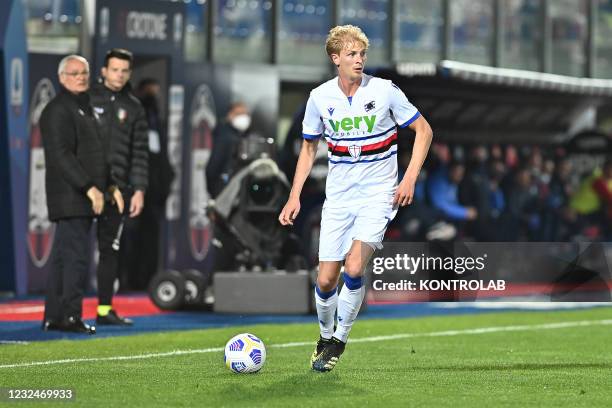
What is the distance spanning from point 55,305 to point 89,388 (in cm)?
413

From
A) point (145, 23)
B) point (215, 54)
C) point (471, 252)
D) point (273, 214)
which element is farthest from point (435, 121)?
point (471, 252)

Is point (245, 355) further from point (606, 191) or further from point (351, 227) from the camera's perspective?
point (606, 191)

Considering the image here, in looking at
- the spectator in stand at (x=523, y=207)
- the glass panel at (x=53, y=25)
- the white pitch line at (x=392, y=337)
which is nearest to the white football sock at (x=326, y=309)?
the white pitch line at (x=392, y=337)

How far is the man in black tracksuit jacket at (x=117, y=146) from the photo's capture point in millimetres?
13219

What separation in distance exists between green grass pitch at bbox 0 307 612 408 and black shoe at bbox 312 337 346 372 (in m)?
0.07

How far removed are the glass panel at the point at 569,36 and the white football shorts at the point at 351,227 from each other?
18530 mm

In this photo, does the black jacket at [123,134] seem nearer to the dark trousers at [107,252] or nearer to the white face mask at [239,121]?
the dark trousers at [107,252]

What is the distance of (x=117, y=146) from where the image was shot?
13.2 meters

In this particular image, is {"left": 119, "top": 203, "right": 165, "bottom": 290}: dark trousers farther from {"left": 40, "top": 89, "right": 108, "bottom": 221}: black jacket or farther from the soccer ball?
the soccer ball

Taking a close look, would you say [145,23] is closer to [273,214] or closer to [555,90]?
[273,214]

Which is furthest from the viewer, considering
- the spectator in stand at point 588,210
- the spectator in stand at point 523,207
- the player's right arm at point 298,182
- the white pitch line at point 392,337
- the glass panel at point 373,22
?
the spectator in stand at point 588,210

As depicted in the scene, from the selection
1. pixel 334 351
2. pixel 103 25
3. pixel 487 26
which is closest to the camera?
pixel 334 351

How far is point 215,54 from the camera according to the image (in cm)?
2200

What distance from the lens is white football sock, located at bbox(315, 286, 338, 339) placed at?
9828 millimetres
